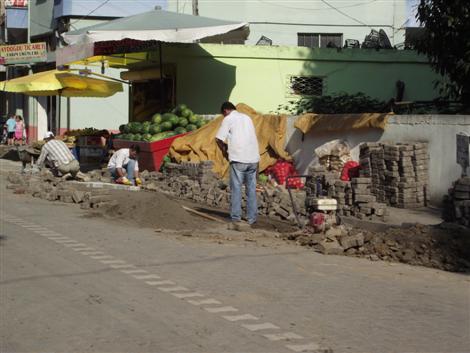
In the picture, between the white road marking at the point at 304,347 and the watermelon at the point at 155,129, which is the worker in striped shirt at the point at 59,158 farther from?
the white road marking at the point at 304,347

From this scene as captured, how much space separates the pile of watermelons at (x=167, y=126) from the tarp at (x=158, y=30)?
6.55 feet

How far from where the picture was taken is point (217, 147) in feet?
58.8

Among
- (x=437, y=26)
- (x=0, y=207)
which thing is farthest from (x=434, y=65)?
(x=0, y=207)

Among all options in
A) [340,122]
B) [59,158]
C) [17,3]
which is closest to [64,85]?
[59,158]

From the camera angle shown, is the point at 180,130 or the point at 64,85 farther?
the point at 64,85

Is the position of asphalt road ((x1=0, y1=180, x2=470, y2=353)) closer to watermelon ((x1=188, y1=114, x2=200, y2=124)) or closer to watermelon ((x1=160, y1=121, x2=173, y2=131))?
watermelon ((x1=160, y1=121, x2=173, y2=131))

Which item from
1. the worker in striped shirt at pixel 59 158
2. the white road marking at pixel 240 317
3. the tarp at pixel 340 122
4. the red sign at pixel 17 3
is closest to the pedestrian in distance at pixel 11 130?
the red sign at pixel 17 3

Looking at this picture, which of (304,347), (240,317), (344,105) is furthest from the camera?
(344,105)

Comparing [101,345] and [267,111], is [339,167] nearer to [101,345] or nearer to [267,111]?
[267,111]

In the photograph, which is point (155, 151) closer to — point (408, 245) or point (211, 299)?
point (408, 245)

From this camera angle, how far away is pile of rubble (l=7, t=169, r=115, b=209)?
45.0 ft

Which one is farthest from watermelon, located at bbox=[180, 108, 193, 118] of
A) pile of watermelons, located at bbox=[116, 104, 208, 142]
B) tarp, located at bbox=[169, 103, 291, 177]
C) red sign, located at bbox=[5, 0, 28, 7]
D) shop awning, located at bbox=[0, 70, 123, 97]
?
red sign, located at bbox=[5, 0, 28, 7]

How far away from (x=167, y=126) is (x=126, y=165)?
269 centimetres

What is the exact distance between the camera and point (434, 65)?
15336mm
